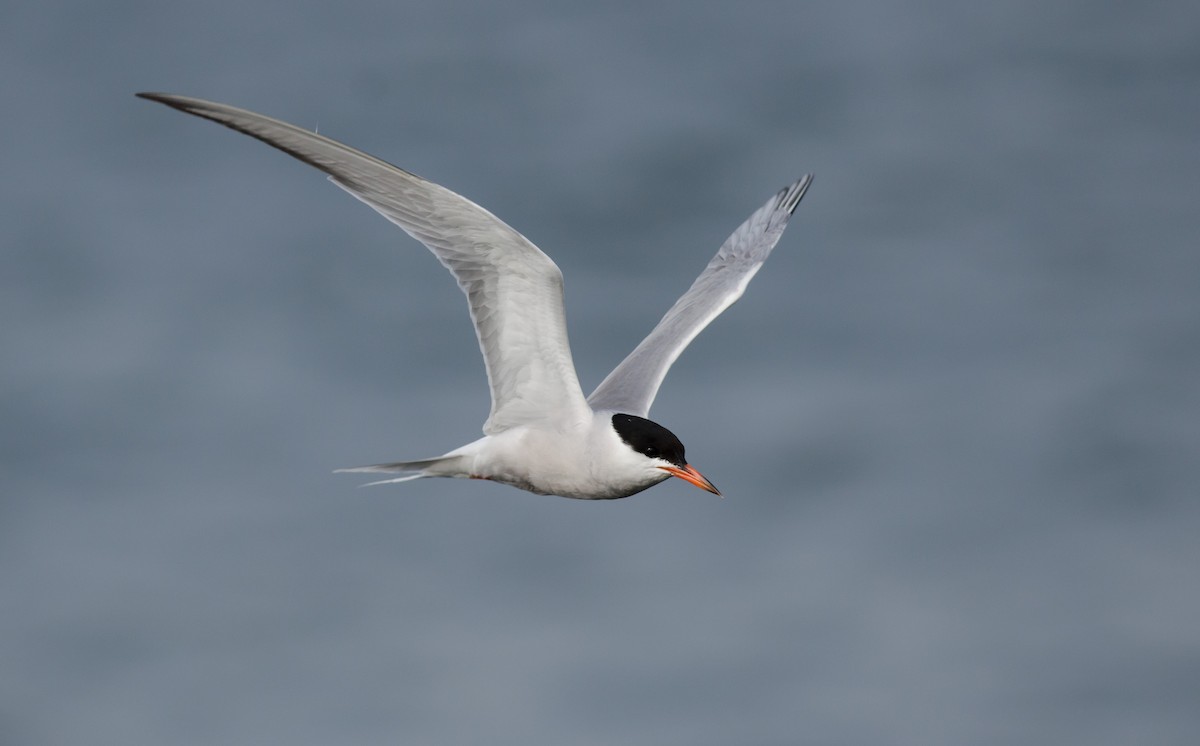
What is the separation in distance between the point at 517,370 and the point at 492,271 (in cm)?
83

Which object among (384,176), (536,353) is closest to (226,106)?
(384,176)

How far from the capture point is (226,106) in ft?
26.7

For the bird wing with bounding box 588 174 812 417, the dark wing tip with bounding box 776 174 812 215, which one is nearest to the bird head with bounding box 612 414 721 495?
the bird wing with bounding box 588 174 812 417

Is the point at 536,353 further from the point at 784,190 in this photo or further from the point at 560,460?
the point at 784,190

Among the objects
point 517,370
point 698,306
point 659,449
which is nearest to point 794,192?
point 698,306

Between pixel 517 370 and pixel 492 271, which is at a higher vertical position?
pixel 492 271

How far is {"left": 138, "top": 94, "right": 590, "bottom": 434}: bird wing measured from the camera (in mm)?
8930

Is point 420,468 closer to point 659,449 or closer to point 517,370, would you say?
point 517,370

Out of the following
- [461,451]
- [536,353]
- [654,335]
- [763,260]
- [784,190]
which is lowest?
[461,451]

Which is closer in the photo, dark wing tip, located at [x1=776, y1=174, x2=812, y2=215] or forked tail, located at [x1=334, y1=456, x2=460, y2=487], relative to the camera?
forked tail, located at [x1=334, y1=456, x2=460, y2=487]

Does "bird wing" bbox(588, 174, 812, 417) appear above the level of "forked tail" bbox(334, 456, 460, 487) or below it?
above

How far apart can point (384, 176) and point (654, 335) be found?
4.20 meters

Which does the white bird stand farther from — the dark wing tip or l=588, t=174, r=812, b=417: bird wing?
the dark wing tip

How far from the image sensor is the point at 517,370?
10148 mm
